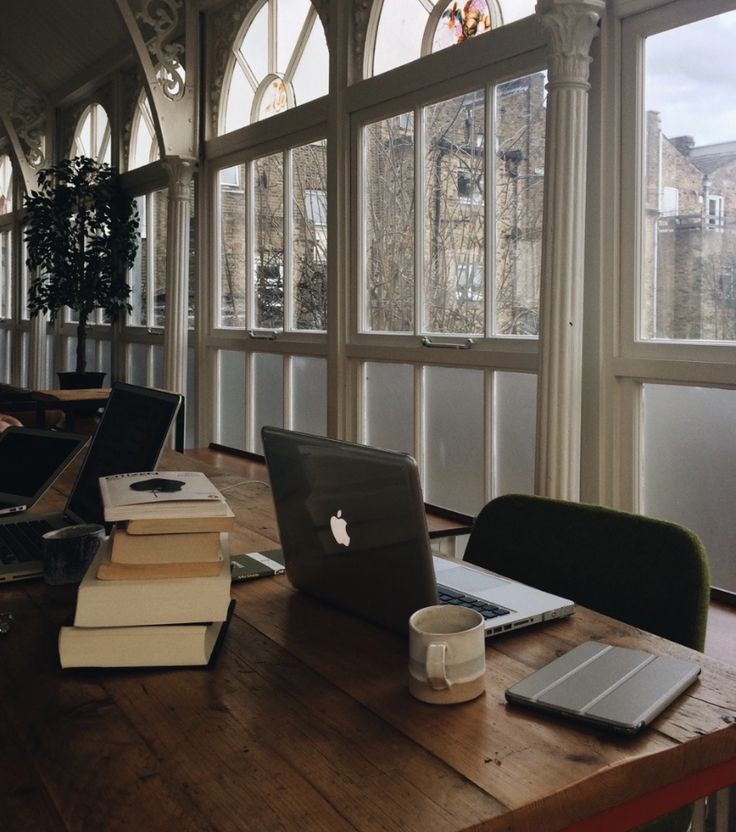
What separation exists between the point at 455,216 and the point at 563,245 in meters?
0.91

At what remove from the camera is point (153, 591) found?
3.89 ft

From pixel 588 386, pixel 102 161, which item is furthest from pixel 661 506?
pixel 102 161

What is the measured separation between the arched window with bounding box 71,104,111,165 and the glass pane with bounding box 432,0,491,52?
431 cm

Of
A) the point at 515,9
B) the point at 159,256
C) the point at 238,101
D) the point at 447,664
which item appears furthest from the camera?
the point at 159,256

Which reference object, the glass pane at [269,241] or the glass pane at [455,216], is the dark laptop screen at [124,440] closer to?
the glass pane at [455,216]

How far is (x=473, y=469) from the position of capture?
389 centimetres

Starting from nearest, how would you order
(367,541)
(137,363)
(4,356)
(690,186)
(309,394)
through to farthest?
(367,541), (690,186), (309,394), (137,363), (4,356)

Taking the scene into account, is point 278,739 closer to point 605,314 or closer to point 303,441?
point 303,441

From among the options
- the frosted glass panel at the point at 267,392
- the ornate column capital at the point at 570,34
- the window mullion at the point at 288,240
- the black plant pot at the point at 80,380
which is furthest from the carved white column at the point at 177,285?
the ornate column capital at the point at 570,34

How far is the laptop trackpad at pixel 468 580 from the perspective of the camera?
1.48 m

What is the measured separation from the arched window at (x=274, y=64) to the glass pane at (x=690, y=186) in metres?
2.22

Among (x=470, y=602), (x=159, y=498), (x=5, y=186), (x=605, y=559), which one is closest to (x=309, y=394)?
(x=605, y=559)

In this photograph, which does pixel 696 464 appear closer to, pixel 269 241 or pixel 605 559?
pixel 605 559

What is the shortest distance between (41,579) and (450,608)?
32.8 inches
